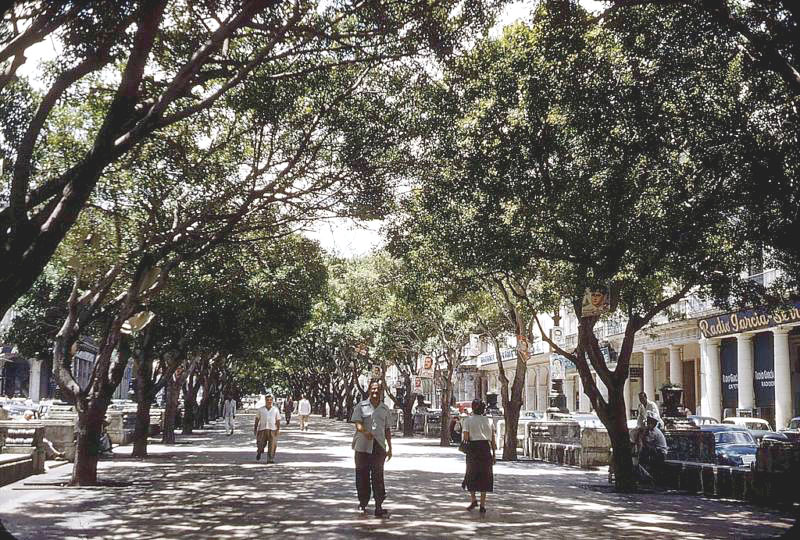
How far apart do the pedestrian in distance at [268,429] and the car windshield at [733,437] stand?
35.4 ft

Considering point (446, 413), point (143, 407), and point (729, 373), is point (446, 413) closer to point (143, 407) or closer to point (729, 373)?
point (143, 407)

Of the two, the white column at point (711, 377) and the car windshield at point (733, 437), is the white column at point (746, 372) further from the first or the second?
the car windshield at point (733, 437)

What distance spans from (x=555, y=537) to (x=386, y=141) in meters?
7.59

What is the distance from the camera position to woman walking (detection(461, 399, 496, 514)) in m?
12.0

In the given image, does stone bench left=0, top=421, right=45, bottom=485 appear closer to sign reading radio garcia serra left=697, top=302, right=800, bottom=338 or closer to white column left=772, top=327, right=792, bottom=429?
sign reading radio garcia serra left=697, top=302, right=800, bottom=338

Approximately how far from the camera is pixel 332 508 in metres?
12.3

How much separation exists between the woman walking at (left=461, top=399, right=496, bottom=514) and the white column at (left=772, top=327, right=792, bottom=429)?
2365 cm

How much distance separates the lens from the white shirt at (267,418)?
2152cm

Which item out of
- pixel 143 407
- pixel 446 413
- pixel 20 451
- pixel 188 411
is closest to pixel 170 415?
pixel 143 407

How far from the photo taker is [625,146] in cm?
1348

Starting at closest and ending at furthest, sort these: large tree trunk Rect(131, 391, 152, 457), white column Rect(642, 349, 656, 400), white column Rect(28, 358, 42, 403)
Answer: large tree trunk Rect(131, 391, 152, 457) → white column Rect(642, 349, 656, 400) → white column Rect(28, 358, 42, 403)

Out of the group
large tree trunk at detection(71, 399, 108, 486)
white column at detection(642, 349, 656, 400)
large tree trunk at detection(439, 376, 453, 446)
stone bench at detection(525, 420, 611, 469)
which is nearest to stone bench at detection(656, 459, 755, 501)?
stone bench at detection(525, 420, 611, 469)

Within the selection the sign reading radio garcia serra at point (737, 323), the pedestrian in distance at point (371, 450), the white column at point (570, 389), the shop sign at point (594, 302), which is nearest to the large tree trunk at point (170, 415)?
the shop sign at point (594, 302)

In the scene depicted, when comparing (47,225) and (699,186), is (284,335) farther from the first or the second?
(47,225)
